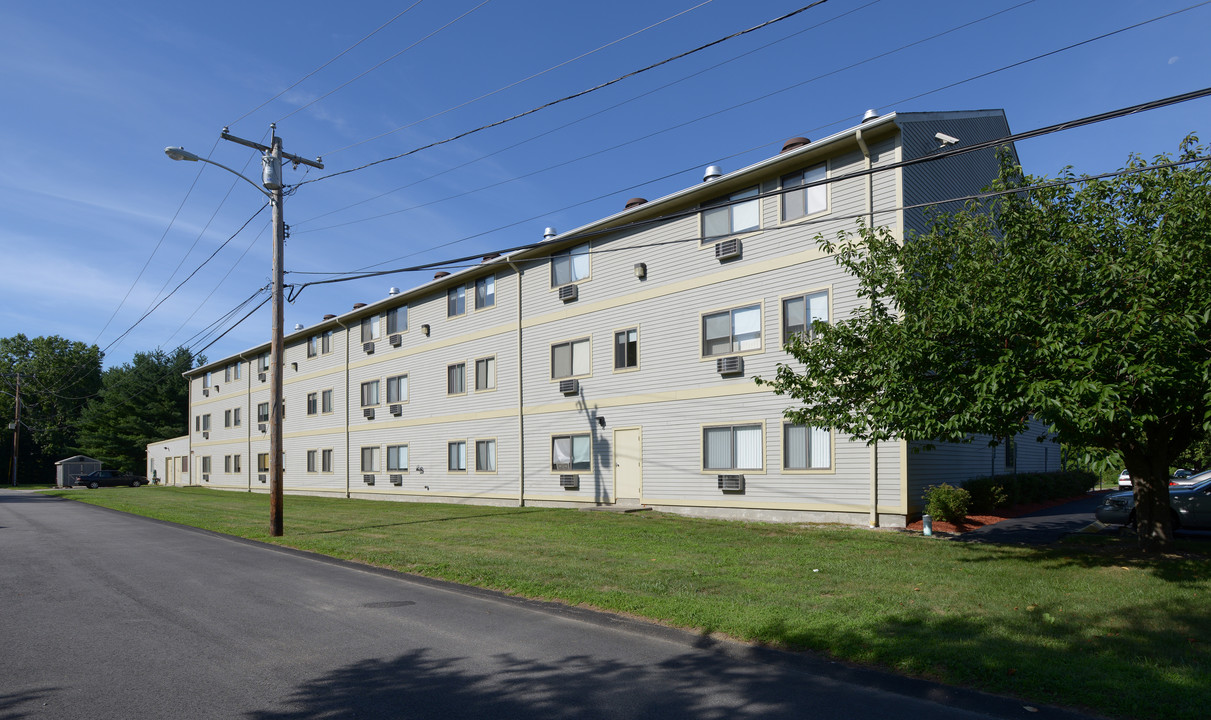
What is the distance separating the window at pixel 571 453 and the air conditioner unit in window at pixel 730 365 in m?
5.82

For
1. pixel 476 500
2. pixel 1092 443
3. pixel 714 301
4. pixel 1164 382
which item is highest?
pixel 714 301

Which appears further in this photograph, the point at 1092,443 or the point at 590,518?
the point at 590,518

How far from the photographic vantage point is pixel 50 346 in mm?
94562

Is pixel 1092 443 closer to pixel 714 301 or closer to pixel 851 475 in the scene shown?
pixel 851 475

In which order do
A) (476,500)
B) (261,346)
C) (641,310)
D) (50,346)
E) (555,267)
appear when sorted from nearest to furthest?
(641,310) < (555,267) < (476,500) < (261,346) < (50,346)

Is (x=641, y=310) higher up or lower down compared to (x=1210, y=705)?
higher up

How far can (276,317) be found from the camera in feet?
61.9

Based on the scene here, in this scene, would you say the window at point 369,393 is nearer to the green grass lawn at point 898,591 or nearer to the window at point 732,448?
the green grass lawn at point 898,591

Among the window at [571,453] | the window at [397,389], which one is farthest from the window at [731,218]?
the window at [397,389]

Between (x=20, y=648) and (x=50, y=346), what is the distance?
107 metres

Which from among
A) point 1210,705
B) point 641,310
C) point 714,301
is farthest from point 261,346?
point 1210,705

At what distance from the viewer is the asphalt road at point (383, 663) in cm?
576

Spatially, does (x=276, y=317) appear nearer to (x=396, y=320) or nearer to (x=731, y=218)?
(x=731, y=218)

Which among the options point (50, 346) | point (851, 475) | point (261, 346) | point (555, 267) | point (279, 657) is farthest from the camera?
point (50, 346)
